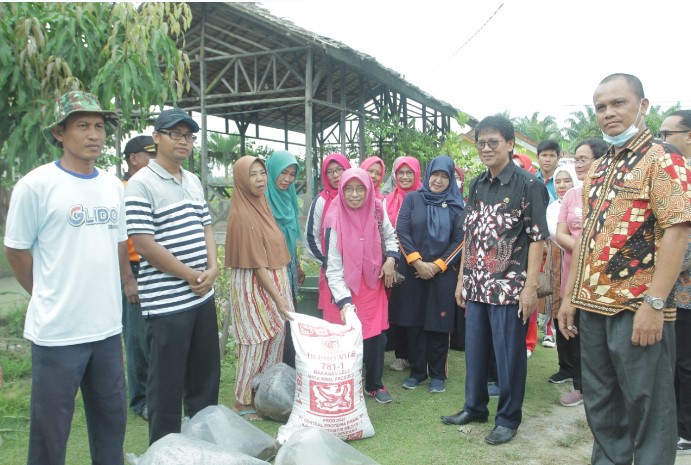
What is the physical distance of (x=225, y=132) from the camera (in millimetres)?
14203

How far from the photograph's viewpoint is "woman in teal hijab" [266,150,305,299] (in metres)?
3.81

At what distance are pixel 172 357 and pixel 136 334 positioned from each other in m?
0.97

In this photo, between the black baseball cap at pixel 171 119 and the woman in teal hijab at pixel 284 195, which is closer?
the black baseball cap at pixel 171 119

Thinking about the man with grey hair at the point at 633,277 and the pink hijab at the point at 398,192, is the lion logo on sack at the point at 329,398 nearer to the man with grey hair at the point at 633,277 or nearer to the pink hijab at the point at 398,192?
the man with grey hair at the point at 633,277

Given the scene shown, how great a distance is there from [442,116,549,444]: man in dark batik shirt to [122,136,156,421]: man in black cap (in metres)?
2.17

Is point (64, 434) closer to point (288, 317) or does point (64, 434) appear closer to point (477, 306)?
point (288, 317)

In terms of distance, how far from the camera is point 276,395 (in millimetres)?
3320

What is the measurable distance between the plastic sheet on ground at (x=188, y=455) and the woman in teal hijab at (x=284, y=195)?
1.78 metres

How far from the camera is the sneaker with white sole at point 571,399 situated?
146 inches

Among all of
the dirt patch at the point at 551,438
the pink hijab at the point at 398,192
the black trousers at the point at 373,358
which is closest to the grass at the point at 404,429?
the dirt patch at the point at 551,438

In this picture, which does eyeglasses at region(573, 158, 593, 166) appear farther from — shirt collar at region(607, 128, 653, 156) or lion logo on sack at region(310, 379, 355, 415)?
lion logo on sack at region(310, 379, 355, 415)

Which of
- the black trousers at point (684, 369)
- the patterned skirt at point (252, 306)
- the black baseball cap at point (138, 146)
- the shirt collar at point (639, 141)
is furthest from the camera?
the black baseball cap at point (138, 146)

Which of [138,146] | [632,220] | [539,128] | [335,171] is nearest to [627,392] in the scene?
[632,220]

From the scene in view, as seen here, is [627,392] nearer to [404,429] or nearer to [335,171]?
[404,429]
